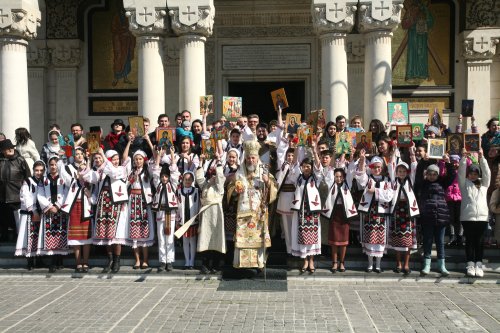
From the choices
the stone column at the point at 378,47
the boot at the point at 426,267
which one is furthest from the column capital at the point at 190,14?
the boot at the point at 426,267

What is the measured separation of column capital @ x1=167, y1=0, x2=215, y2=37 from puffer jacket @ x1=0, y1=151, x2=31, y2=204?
4.35 metres

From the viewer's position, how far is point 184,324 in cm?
666

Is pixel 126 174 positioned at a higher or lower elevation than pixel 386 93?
lower

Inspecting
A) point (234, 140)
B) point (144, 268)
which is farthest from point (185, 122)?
point (144, 268)

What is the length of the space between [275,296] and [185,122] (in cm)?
425

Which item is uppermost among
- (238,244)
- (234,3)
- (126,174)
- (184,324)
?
(234,3)

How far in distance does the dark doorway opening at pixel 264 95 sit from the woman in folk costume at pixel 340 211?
262 inches

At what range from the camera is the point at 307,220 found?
9.05 m

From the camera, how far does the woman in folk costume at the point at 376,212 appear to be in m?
8.95

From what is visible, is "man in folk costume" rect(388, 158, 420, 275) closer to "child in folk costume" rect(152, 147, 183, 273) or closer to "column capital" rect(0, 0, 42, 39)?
"child in folk costume" rect(152, 147, 183, 273)

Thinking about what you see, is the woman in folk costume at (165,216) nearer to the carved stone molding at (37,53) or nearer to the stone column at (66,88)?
the stone column at (66,88)

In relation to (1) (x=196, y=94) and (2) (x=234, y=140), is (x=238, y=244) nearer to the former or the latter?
(2) (x=234, y=140)

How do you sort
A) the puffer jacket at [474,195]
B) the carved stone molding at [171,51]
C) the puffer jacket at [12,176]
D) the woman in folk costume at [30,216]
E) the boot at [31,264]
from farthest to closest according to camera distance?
the carved stone molding at [171,51], the puffer jacket at [12,176], the boot at [31,264], the woman in folk costume at [30,216], the puffer jacket at [474,195]

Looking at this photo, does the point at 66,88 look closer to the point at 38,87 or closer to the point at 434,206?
the point at 38,87
